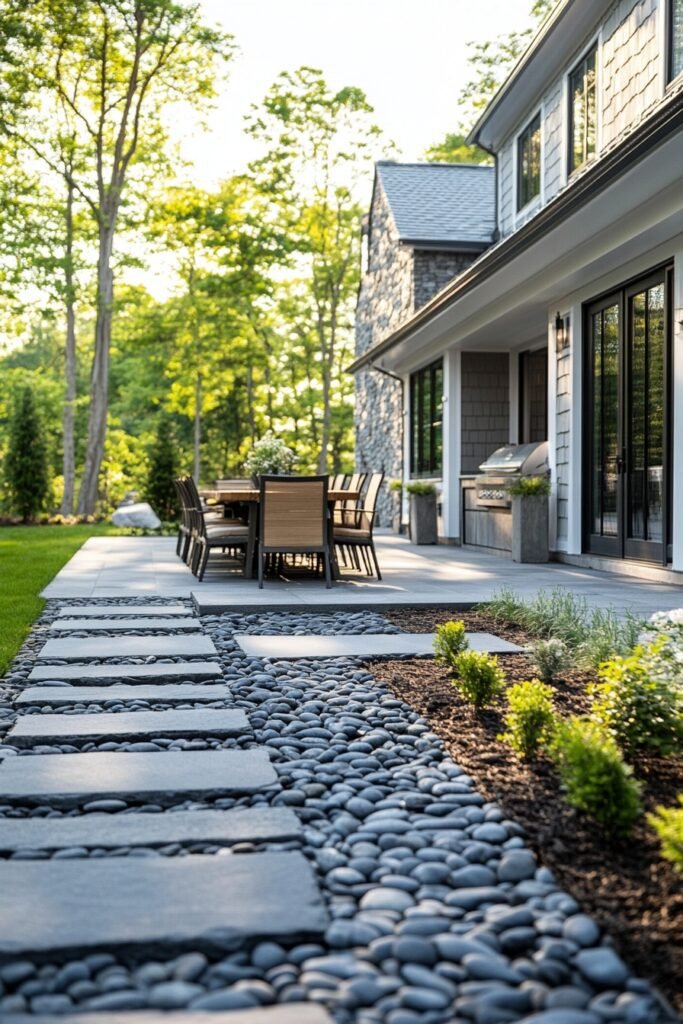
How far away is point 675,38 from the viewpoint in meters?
8.68

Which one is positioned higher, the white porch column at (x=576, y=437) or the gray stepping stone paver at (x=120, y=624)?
the white porch column at (x=576, y=437)

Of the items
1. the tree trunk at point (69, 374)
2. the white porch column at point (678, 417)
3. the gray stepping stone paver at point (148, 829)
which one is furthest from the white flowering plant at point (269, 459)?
the tree trunk at point (69, 374)

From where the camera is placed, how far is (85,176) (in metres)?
22.5

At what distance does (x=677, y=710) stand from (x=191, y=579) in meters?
5.74

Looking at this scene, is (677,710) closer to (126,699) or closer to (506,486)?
(126,699)

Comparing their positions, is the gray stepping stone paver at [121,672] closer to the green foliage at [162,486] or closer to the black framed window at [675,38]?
the black framed window at [675,38]

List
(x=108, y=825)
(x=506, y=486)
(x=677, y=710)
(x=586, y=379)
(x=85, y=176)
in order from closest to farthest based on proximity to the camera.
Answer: (x=108, y=825)
(x=677, y=710)
(x=586, y=379)
(x=506, y=486)
(x=85, y=176)

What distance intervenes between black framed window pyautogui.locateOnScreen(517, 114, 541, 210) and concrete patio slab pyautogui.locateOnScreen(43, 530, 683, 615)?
16.8 ft

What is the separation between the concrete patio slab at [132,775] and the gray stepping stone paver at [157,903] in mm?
491

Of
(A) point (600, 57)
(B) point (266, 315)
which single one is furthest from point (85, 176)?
(A) point (600, 57)

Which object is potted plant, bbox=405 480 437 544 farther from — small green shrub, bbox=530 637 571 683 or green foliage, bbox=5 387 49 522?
green foliage, bbox=5 387 49 522

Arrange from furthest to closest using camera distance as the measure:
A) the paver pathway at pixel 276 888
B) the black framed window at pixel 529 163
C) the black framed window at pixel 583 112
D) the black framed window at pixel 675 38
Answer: the black framed window at pixel 529 163 → the black framed window at pixel 583 112 → the black framed window at pixel 675 38 → the paver pathway at pixel 276 888

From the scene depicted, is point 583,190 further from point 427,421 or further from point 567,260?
point 427,421

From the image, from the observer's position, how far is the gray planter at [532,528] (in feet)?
33.5
